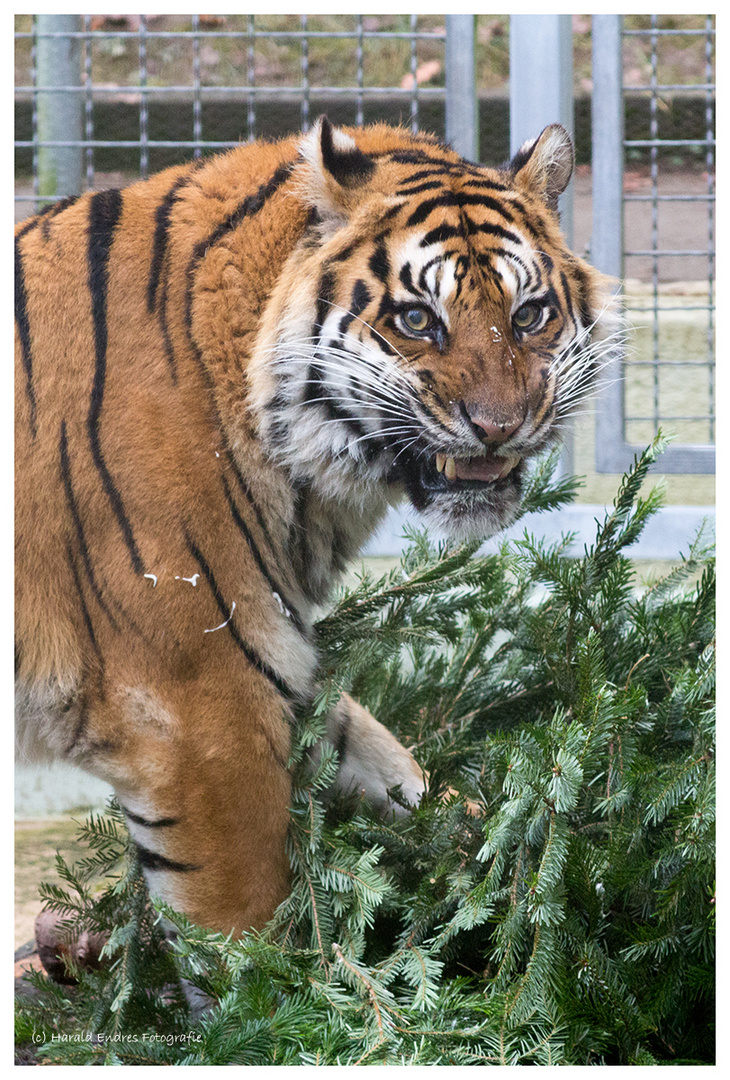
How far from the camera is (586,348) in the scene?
1485 mm

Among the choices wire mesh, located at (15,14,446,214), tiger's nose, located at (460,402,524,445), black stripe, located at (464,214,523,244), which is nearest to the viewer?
tiger's nose, located at (460,402,524,445)

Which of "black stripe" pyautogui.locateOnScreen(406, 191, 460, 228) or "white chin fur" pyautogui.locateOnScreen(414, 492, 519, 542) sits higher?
"black stripe" pyautogui.locateOnScreen(406, 191, 460, 228)

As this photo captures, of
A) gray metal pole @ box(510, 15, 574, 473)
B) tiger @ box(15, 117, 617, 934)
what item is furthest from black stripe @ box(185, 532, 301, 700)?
gray metal pole @ box(510, 15, 574, 473)

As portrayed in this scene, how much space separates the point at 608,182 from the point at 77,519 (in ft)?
5.39

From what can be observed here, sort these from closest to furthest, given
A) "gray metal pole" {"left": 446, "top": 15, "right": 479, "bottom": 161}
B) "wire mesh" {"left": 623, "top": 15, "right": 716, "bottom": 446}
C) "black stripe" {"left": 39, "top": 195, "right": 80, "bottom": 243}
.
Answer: "black stripe" {"left": 39, "top": 195, "right": 80, "bottom": 243} → "gray metal pole" {"left": 446, "top": 15, "right": 479, "bottom": 161} → "wire mesh" {"left": 623, "top": 15, "right": 716, "bottom": 446}

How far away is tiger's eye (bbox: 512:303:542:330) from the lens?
1355 millimetres

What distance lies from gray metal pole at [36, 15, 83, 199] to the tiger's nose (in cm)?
156

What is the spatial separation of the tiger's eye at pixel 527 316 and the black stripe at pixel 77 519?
2.00 feet

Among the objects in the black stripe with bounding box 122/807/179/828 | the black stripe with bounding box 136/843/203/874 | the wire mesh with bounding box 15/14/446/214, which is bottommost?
the black stripe with bounding box 136/843/203/874

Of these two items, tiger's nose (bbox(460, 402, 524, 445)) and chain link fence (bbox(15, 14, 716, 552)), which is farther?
chain link fence (bbox(15, 14, 716, 552))

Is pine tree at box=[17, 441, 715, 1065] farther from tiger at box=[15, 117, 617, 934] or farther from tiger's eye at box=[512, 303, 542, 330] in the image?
tiger's eye at box=[512, 303, 542, 330]
